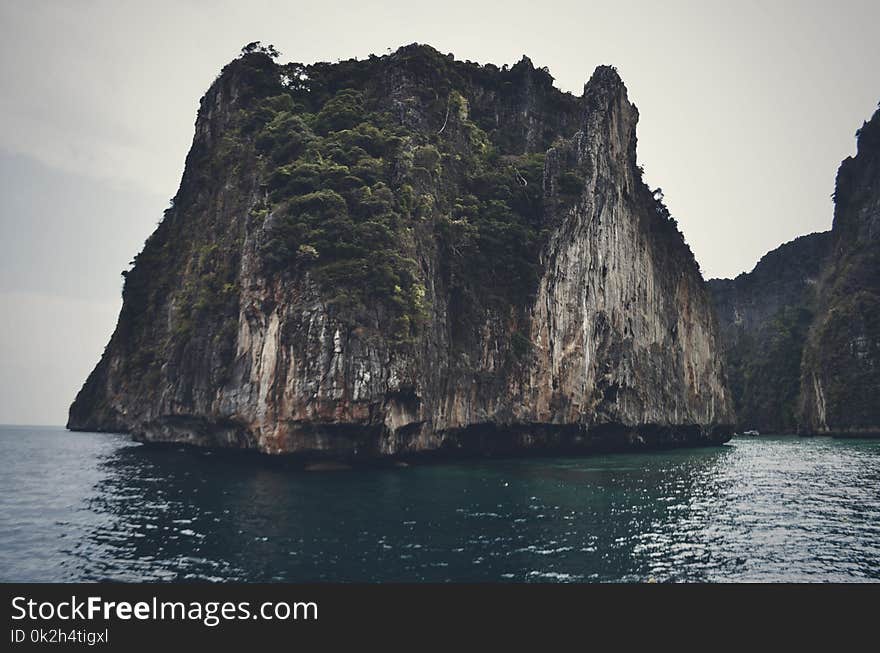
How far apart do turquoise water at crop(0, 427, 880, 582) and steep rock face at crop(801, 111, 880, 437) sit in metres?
57.1

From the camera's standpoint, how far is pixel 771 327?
13662cm

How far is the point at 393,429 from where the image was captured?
143 ft

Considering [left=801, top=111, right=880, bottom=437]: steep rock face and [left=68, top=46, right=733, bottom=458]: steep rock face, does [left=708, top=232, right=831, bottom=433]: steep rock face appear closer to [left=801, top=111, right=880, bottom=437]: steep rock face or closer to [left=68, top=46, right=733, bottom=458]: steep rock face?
[left=801, top=111, right=880, bottom=437]: steep rock face

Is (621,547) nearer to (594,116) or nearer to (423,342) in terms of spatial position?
(423,342)

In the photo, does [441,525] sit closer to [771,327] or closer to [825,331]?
[825,331]

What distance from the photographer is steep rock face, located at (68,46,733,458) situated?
141 feet

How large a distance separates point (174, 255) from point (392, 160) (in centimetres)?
3480

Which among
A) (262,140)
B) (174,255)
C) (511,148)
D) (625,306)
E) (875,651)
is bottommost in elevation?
(875,651)

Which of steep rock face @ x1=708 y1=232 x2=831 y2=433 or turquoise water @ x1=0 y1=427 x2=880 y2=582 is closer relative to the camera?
turquoise water @ x1=0 y1=427 x2=880 y2=582

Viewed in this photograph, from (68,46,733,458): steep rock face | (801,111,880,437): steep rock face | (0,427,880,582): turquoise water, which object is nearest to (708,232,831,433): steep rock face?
(801,111,880,437): steep rock face

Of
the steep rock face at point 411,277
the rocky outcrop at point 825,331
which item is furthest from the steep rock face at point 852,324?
the steep rock face at point 411,277

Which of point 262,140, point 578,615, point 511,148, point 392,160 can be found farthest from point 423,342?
point 578,615

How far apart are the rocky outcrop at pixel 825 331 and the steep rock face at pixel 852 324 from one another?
14cm

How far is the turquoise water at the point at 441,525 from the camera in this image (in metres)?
19.2
